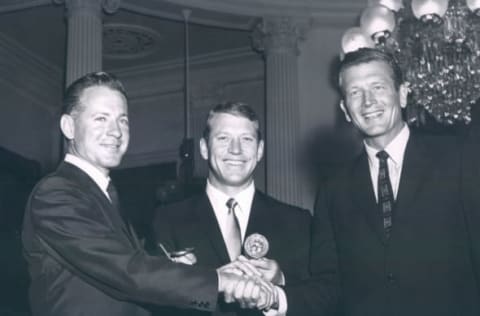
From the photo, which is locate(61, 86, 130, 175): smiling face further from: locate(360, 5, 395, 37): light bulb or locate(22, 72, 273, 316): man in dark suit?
locate(360, 5, 395, 37): light bulb

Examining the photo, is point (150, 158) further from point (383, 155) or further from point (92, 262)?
point (92, 262)

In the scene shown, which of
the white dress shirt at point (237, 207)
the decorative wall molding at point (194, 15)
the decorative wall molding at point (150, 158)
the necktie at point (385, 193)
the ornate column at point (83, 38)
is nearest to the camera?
the necktie at point (385, 193)

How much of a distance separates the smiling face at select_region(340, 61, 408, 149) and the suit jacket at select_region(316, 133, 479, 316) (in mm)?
138

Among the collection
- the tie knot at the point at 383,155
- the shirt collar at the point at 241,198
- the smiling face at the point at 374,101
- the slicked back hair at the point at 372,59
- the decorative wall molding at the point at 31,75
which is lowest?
the shirt collar at the point at 241,198

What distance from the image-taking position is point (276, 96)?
388 inches

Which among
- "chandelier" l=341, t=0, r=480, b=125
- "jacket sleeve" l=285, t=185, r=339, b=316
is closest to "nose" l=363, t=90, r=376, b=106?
A: "jacket sleeve" l=285, t=185, r=339, b=316

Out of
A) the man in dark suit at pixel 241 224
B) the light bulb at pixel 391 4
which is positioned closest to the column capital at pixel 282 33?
the light bulb at pixel 391 4

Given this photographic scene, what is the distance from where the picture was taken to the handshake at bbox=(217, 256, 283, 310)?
3129 millimetres

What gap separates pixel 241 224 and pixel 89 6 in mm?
5995

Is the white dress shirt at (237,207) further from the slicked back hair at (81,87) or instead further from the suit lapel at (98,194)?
the slicked back hair at (81,87)

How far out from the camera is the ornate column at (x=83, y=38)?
28.6ft

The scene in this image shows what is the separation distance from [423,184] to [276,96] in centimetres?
669

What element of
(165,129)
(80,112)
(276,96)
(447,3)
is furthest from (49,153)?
(80,112)

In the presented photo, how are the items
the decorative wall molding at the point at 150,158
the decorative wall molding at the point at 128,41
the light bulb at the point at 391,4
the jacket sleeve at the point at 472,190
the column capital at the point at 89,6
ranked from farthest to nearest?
the decorative wall molding at the point at 150,158
the decorative wall molding at the point at 128,41
the column capital at the point at 89,6
the light bulb at the point at 391,4
the jacket sleeve at the point at 472,190
